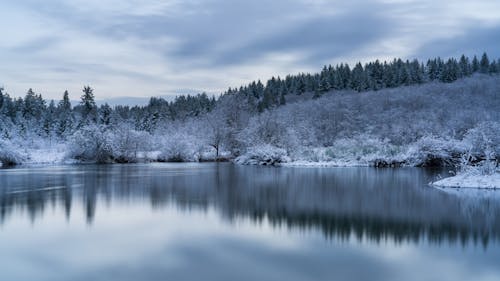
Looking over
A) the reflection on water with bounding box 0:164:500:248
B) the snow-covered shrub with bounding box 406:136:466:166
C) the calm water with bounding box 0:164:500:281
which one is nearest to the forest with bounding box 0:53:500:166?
the snow-covered shrub with bounding box 406:136:466:166

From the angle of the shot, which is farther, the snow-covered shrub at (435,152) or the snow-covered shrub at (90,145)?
the snow-covered shrub at (90,145)

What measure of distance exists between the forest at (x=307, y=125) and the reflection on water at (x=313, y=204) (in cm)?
632

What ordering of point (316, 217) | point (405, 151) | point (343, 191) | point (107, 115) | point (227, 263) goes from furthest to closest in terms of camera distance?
1. point (107, 115)
2. point (405, 151)
3. point (343, 191)
4. point (316, 217)
5. point (227, 263)

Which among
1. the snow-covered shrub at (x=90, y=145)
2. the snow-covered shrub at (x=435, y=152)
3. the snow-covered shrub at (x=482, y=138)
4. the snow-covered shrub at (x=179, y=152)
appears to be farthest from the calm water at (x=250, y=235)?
the snow-covered shrub at (x=179, y=152)

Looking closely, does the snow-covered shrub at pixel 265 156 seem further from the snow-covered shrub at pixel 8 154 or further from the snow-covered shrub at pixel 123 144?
the snow-covered shrub at pixel 8 154

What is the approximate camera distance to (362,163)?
43.6m

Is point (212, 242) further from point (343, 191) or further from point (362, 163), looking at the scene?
point (362, 163)

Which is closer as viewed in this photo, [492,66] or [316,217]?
[316,217]

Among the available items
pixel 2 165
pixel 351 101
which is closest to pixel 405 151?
pixel 2 165

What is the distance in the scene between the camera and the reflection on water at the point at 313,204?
12.6m

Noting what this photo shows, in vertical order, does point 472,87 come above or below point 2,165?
above

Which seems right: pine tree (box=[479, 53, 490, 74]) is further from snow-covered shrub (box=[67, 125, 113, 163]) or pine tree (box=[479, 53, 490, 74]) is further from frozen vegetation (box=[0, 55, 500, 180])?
snow-covered shrub (box=[67, 125, 113, 163])

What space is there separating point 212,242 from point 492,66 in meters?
134

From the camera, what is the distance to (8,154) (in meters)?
45.2
